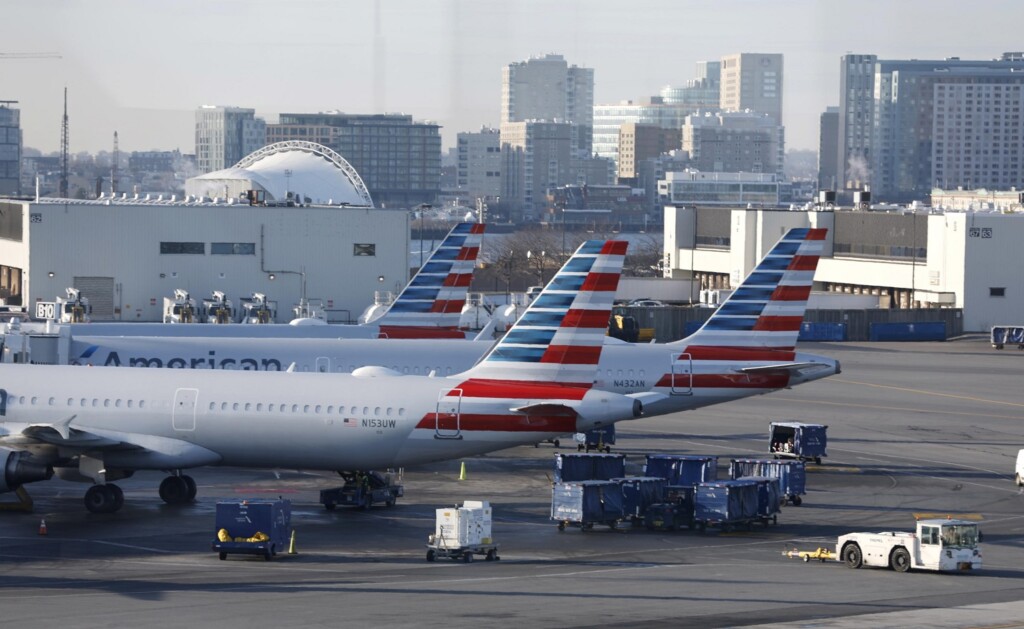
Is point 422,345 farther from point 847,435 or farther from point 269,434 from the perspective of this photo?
point 847,435

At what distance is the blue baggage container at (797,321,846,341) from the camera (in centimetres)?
12188

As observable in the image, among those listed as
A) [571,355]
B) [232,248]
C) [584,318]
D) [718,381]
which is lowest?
[718,381]

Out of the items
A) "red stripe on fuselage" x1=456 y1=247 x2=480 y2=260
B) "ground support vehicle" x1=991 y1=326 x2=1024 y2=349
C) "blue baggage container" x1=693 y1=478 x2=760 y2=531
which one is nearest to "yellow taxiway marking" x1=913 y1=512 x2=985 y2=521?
"blue baggage container" x1=693 y1=478 x2=760 y2=531

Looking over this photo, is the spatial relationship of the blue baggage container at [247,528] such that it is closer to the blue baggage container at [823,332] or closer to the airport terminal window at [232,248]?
the airport terminal window at [232,248]

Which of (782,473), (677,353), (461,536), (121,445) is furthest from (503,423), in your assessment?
(677,353)

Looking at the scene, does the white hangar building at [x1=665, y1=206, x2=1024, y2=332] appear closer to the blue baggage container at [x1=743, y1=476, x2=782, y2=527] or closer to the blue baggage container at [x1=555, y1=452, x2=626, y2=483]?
the blue baggage container at [x1=555, y1=452, x2=626, y2=483]

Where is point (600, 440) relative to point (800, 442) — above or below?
below

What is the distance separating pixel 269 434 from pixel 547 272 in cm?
14130

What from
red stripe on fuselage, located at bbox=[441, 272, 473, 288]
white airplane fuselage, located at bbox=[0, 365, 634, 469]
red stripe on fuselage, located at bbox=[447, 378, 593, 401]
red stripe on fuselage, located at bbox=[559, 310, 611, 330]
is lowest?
white airplane fuselage, located at bbox=[0, 365, 634, 469]

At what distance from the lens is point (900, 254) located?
134 m

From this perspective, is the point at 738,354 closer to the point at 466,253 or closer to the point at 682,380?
the point at 682,380

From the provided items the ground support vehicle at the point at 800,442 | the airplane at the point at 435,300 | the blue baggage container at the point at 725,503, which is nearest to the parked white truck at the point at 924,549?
the blue baggage container at the point at 725,503

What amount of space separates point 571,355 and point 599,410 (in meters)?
2.01

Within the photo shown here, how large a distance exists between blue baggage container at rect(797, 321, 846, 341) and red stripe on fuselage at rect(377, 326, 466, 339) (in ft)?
166
